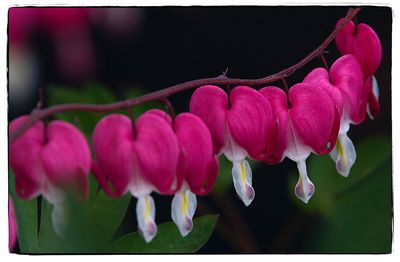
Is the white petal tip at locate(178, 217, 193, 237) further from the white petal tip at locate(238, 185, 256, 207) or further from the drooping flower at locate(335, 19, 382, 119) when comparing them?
the drooping flower at locate(335, 19, 382, 119)

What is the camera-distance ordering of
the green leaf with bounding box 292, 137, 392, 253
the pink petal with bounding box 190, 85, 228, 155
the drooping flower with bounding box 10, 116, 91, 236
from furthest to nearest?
the green leaf with bounding box 292, 137, 392, 253 < the pink petal with bounding box 190, 85, 228, 155 < the drooping flower with bounding box 10, 116, 91, 236

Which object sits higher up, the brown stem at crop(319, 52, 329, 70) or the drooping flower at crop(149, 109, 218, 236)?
the brown stem at crop(319, 52, 329, 70)

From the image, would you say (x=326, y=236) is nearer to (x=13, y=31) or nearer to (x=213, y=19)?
(x=213, y=19)

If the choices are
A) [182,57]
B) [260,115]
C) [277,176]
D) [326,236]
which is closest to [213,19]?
[182,57]

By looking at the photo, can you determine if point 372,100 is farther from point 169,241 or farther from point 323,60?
point 169,241

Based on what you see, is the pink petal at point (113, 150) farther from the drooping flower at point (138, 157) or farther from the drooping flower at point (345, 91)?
the drooping flower at point (345, 91)

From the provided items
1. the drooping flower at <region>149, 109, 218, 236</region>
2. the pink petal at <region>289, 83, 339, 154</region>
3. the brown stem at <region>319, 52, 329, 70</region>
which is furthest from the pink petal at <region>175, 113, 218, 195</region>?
the brown stem at <region>319, 52, 329, 70</region>
